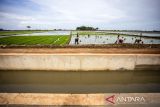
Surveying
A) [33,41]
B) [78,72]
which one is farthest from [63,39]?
[78,72]

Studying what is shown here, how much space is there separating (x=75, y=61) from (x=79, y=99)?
6750mm

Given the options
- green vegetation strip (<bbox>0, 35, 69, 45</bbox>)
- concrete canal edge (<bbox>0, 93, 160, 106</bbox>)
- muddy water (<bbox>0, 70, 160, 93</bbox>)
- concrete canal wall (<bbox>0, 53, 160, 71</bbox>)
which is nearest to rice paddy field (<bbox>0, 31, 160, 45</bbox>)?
green vegetation strip (<bbox>0, 35, 69, 45</bbox>)

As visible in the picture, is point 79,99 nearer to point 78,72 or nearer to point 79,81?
point 79,81

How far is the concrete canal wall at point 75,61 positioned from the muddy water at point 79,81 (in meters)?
0.48

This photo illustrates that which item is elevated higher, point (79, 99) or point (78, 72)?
point (79, 99)

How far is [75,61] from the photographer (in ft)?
45.5

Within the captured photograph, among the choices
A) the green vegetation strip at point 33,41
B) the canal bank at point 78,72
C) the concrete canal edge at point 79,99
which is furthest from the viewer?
the green vegetation strip at point 33,41

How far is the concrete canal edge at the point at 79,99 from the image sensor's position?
23.1 feet

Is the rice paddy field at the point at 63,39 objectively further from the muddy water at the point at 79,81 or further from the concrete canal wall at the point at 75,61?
the muddy water at the point at 79,81

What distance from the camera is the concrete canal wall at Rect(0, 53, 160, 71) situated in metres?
13.8

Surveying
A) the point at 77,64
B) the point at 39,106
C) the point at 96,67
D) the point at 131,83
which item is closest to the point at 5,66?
the point at 77,64

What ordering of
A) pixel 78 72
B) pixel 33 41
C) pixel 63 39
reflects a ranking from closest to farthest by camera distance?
1. pixel 78 72
2. pixel 33 41
3. pixel 63 39

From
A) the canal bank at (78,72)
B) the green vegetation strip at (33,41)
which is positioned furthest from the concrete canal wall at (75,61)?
the green vegetation strip at (33,41)

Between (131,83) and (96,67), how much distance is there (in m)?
3.24
